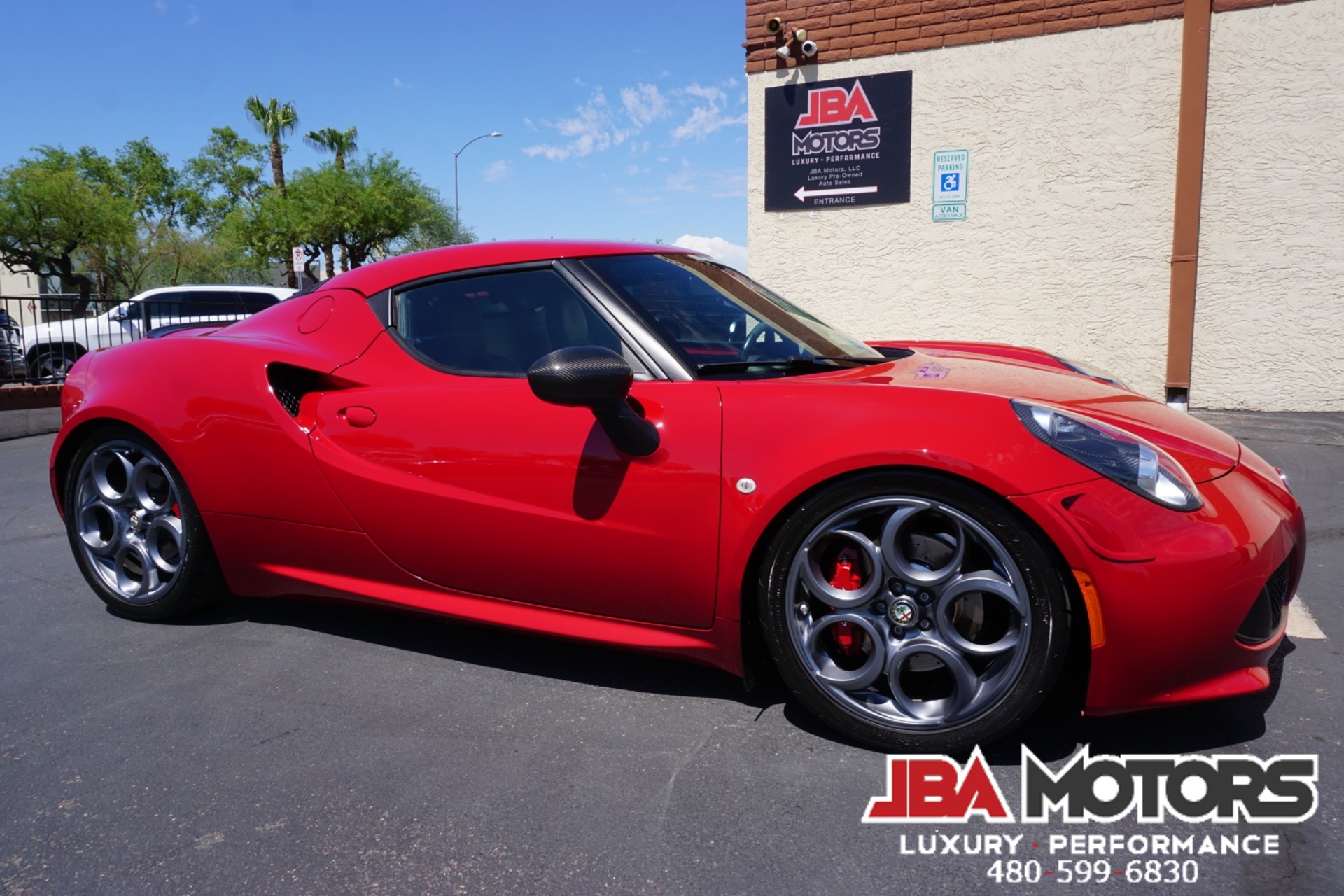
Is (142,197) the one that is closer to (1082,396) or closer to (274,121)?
(274,121)

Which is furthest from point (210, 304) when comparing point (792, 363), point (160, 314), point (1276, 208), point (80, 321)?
point (1276, 208)

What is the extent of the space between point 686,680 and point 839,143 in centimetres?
958

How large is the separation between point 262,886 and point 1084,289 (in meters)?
10.4

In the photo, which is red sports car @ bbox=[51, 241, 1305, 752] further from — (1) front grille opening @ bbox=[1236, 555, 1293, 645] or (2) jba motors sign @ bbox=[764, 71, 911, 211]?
(2) jba motors sign @ bbox=[764, 71, 911, 211]

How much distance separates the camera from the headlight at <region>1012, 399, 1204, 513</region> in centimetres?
212

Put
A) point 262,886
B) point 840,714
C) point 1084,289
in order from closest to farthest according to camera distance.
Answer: point 262,886 → point 840,714 → point 1084,289

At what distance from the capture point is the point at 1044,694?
7.11 ft

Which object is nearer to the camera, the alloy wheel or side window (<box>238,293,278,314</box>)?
the alloy wheel

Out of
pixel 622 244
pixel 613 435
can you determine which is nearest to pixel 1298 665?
pixel 613 435

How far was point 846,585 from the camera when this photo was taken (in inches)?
92.5

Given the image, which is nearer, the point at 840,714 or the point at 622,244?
the point at 840,714

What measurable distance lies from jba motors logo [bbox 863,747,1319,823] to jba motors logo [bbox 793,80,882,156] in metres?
9.86

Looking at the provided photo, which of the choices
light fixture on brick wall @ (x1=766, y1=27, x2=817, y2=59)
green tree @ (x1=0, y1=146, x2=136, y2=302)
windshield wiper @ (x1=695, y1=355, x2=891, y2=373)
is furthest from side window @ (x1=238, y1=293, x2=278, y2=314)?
green tree @ (x1=0, y1=146, x2=136, y2=302)

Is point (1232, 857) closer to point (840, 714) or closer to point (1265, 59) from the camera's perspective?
point (840, 714)
